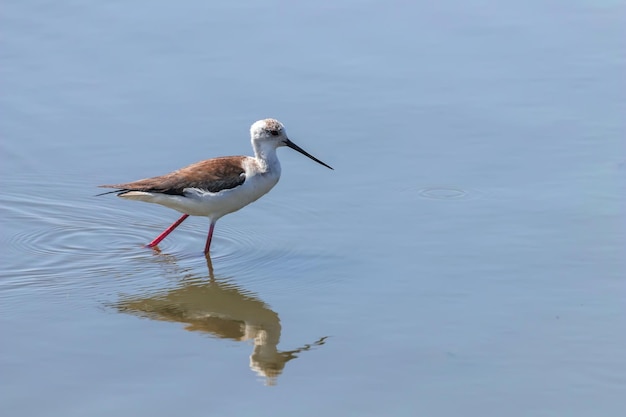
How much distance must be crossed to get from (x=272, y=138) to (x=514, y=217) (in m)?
2.09

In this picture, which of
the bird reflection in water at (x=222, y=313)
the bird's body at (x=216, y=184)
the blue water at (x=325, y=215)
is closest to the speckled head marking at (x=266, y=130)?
the bird's body at (x=216, y=184)

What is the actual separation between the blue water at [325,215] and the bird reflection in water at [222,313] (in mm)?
24

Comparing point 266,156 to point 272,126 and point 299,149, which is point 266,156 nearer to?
point 272,126

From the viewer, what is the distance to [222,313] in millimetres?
8867

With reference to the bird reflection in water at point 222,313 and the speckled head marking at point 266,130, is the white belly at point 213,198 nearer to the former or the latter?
the speckled head marking at point 266,130

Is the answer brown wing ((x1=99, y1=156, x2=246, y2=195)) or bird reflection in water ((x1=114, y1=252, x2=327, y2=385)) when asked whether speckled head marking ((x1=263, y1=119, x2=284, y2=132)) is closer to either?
brown wing ((x1=99, y1=156, x2=246, y2=195))

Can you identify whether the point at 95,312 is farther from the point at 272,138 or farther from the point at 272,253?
the point at 272,138

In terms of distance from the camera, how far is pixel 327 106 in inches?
488

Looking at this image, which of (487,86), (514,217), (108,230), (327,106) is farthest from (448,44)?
(108,230)

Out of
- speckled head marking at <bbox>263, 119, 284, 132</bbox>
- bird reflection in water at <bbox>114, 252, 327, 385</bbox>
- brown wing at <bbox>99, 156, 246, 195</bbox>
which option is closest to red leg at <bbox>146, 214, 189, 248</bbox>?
brown wing at <bbox>99, 156, 246, 195</bbox>

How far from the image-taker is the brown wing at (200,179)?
10195 millimetres

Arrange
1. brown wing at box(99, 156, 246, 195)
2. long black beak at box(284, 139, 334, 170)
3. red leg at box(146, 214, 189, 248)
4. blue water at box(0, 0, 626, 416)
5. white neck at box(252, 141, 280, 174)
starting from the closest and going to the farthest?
blue water at box(0, 0, 626, 416) < brown wing at box(99, 156, 246, 195) < red leg at box(146, 214, 189, 248) < white neck at box(252, 141, 280, 174) < long black beak at box(284, 139, 334, 170)

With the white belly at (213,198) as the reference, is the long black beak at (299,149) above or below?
above

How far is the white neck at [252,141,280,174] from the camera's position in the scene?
10.5 meters
